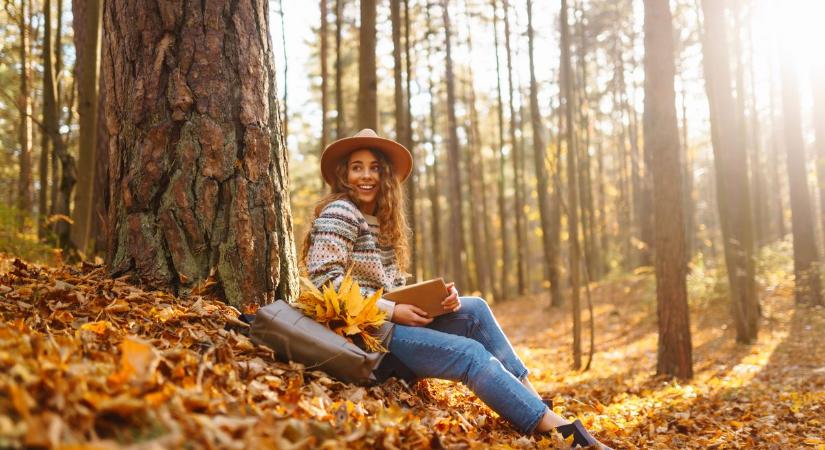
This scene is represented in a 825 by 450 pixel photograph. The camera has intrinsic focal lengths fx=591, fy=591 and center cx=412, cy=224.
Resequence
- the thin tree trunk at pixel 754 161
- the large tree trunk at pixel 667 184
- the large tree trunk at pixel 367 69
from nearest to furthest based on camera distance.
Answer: the large tree trunk at pixel 667 184 < the large tree trunk at pixel 367 69 < the thin tree trunk at pixel 754 161

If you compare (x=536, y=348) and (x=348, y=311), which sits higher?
(x=348, y=311)

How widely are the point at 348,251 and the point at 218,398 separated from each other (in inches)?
64.3

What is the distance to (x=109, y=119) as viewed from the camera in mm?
3824

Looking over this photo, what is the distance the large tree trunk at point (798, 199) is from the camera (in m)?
12.4

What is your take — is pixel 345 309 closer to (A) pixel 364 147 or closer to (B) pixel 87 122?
(A) pixel 364 147

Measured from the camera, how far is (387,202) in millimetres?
4230

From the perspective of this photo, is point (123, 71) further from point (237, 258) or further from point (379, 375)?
point (379, 375)

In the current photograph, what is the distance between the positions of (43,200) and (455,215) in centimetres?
1177

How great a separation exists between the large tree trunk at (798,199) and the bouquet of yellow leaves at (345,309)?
11902mm

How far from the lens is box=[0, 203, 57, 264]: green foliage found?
20.3 ft

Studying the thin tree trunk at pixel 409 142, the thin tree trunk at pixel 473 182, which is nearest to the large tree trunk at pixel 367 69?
the thin tree trunk at pixel 409 142

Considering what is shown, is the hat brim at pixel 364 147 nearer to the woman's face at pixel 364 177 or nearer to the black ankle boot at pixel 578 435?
the woman's face at pixel 364 177

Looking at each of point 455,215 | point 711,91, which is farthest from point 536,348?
point 455,215

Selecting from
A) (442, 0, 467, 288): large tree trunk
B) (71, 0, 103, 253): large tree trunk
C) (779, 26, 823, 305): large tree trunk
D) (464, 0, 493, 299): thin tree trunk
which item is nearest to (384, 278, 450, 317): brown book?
(71, 0, 103, 253): large tree trunk
